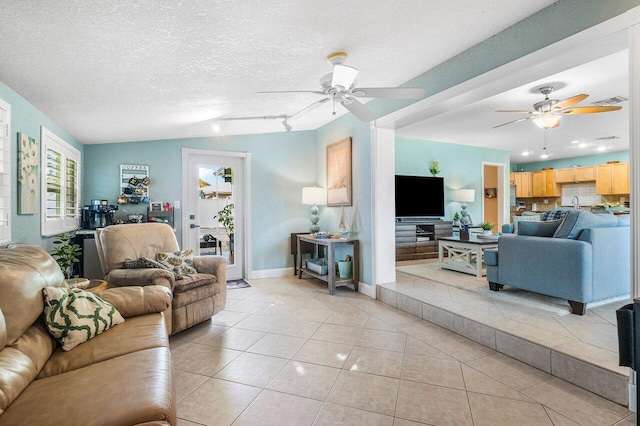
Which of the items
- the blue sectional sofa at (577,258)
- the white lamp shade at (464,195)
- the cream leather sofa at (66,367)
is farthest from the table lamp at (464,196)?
the cream leather sofa at (66,367)

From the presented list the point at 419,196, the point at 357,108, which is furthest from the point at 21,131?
the point at 419,196

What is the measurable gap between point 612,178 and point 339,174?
24.1 ft

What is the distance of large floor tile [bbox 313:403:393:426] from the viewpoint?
1.77 m

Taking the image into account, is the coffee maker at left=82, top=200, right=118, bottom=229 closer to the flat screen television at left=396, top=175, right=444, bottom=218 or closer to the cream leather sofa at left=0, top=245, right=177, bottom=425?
the cream leather sofa at left=0, top=245, right=177, bottom=425

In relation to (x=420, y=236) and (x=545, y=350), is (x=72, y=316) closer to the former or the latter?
(x=545, y=350)

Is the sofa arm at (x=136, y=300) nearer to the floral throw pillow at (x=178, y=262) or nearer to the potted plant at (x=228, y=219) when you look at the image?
the floral throw pillow at (x=178, y=262)

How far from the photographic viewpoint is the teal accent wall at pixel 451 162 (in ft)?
21.9

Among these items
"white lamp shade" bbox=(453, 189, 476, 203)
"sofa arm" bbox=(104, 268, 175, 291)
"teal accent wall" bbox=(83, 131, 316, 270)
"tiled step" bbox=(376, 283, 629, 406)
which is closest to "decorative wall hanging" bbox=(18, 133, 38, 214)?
"sofa arm" bbox=(104, 268, 175, 291)

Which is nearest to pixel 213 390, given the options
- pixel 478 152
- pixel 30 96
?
pixel 30 96

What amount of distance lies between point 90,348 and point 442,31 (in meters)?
3.03

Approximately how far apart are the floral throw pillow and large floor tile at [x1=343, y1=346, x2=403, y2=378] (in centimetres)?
181

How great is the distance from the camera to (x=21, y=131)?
2691 millimetres

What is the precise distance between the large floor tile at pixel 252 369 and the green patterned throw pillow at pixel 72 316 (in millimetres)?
855

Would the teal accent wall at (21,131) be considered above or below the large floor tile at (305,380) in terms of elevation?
above
